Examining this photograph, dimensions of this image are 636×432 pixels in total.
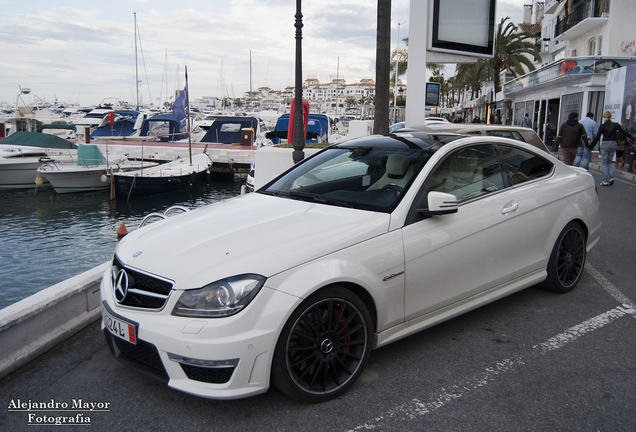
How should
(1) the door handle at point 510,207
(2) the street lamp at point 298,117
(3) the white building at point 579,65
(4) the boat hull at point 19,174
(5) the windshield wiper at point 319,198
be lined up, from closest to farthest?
1. (5) the windshield wiper at point 319,198
2. (1) the door handle at point 510,207
3. (2) the street lamp at point 298,117
4. (4) the boat hull at point 19,174
5. (3) the white building at point 579,65

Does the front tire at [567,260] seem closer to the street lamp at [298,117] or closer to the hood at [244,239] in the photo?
the hood at [244,239]

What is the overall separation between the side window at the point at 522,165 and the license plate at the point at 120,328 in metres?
3.16

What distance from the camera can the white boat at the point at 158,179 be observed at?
19.5 m

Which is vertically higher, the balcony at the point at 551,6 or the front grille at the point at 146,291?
the balcony at the point at 551,6

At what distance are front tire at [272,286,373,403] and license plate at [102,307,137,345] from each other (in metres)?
0.82

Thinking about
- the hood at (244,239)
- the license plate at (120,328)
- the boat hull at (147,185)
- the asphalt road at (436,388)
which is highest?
the hood at (244,239)

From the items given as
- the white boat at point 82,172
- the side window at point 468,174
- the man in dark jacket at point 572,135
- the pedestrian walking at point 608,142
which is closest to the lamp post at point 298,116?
the side window at point 468,174

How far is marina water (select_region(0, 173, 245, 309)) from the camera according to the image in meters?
10.4

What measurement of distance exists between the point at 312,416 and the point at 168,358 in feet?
2.86

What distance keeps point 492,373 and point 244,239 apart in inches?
73.5

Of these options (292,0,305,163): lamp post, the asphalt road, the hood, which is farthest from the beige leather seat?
(292,0,305,163): lamp post

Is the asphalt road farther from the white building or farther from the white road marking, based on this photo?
the white building

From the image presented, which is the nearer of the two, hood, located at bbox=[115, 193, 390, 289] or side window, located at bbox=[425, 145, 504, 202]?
hood, located at bbox=[115, 193, 390, 289]

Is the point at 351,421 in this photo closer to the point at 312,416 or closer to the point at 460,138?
the point at 312,416
